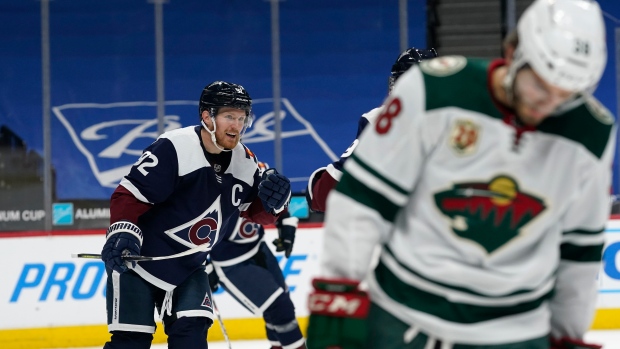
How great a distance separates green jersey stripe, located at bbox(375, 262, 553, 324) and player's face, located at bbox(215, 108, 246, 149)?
1.77 metres

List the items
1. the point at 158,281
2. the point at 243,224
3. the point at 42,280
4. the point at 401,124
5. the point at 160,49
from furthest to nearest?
the point at 160,49 → the point at 42,280 → the point at 243,224 → the point at 158,281 → the point at 401,124

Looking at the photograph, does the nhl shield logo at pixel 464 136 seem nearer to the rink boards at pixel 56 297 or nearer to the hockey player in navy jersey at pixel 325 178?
the hockey player in navy jersey at pixel 325 178

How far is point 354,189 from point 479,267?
0.72 feet

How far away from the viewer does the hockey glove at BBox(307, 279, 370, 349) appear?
1.41 metres

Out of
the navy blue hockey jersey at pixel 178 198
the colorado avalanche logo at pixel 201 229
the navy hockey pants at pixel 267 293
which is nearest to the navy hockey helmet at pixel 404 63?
the navy blue hockey jersey at pixel 178 198

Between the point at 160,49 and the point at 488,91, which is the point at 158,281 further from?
the point at 160,49

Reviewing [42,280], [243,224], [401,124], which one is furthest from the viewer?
[42,280]

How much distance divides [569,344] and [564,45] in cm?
52

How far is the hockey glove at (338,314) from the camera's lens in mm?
1412

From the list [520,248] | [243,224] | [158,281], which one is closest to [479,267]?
[520,248]

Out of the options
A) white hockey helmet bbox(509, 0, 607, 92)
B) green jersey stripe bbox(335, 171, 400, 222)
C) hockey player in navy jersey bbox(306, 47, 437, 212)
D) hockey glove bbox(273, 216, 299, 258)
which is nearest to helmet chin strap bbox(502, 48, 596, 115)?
white hockey helmet bbox(509, 0, 607, 92)

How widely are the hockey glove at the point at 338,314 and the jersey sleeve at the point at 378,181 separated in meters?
0.02

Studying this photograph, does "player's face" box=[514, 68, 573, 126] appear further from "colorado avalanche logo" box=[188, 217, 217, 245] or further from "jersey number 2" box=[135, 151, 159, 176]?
"colorado avalanche logo" box=[188, 217, 217, 245]

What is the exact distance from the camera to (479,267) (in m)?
1.45
